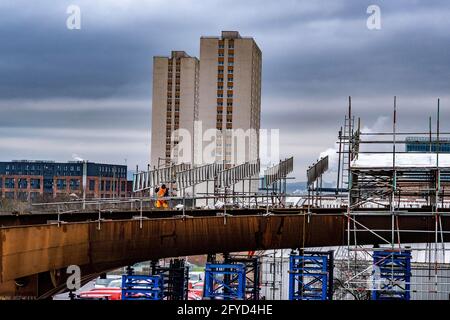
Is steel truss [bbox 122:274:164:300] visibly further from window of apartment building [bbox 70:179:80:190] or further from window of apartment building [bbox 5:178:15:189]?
window of apartment building [bbox 5:178:15:189]

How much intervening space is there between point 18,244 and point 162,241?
5.49 meters

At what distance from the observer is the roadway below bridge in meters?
19.8

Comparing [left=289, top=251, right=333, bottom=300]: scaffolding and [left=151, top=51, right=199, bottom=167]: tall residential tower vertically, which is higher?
[left=151, top=51, right=199, bottom=167]: tall residential tower

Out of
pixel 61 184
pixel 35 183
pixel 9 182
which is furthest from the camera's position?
pixel 61 184

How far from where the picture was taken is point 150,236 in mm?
23625

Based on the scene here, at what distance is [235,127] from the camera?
113000 mm

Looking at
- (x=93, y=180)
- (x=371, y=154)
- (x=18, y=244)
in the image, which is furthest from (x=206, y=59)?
(x=18, y=244)

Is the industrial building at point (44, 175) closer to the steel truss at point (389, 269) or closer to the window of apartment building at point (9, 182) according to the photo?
the window of apartment building at point (9, 182)

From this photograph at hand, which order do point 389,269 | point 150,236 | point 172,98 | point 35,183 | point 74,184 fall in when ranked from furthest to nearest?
1. point 74,184
2. point 35,183
3. point 172,98
4. point 389,269
5. point 150,236

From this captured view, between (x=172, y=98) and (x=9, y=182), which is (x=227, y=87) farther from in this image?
(x=9, y=182)

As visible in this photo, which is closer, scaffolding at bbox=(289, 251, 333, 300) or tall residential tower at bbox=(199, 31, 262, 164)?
scaffolding at bbox=(289, 251, 333, 300)

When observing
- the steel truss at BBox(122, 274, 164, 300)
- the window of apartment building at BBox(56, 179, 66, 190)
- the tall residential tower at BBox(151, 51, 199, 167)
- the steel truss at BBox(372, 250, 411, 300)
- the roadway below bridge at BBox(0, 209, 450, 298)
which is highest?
the tall residential tower at BBox(151, 51, 199, 167)
